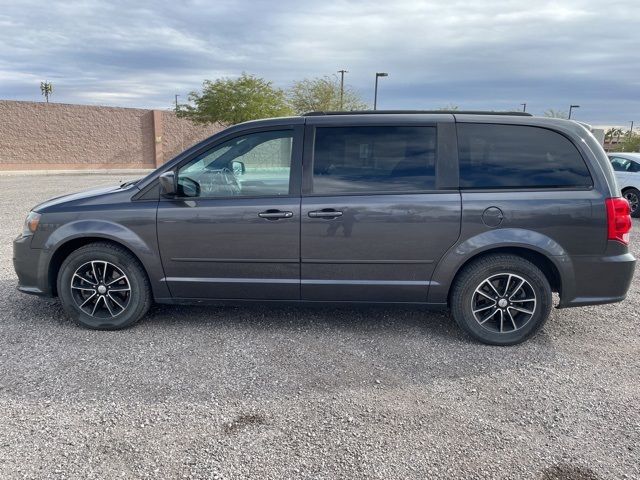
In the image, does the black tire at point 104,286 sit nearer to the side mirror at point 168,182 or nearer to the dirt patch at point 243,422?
the side mirror at point 168,182

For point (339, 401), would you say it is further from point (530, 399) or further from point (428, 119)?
point (428, 119)

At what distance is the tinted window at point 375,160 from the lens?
383 centimetres

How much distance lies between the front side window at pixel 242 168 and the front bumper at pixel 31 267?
1.40 metres

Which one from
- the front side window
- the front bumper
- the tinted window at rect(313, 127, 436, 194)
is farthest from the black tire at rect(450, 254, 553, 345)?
the front bumper

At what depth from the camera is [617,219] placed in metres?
3.69

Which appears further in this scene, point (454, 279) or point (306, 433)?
point (454, 279)

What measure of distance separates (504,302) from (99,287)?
3455 mm

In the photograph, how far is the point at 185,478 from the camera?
2355 millimetres

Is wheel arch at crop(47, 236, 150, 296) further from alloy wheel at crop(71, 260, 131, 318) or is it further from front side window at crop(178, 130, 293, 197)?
front side window at crop(178, 130, 293, 197)

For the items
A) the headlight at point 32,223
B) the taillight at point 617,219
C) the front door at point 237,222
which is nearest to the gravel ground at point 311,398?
the front door at point 237,222

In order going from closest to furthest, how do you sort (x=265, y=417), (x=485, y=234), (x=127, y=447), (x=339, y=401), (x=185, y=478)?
(x=185, y=478) < (x=127, y=447) < (x=265, y=417) < (x=339, y=401) < (x=485, y=234)

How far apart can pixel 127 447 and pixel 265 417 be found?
2.56 ft

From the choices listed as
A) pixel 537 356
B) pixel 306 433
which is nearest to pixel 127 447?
pixel 306 433

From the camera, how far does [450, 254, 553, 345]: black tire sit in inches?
151
